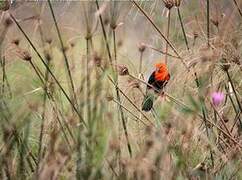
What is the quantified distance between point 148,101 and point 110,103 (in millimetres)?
74

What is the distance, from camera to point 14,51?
1.11m

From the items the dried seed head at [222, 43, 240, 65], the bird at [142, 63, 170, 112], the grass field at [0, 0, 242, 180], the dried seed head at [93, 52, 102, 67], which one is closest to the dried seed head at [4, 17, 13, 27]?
the grass field at [0, 0, 242, 180]

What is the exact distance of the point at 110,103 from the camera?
3.80 ft

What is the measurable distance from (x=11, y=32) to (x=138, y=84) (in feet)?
0.99

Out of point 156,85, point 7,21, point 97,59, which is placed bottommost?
point 156,85

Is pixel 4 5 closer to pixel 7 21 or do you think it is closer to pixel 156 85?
pixel 7 21

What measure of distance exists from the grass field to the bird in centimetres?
2

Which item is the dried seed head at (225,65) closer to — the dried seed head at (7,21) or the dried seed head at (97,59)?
the dried seed head at (97,59)


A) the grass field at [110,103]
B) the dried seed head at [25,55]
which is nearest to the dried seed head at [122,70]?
the grass field at [110,103]

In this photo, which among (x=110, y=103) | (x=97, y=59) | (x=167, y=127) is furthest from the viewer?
(x=110, y=103)

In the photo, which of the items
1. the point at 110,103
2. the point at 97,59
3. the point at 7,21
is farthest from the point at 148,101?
the point at 7,21

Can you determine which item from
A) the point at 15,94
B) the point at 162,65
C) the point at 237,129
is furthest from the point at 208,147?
the point at 15,94

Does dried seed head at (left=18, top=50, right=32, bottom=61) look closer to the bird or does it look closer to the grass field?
the grass field

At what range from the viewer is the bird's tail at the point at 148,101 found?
1.15m
